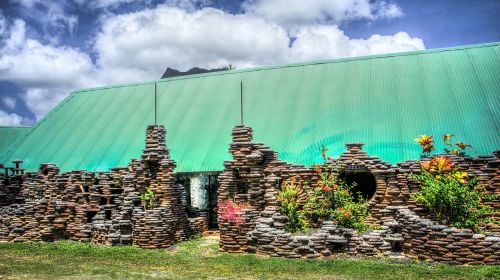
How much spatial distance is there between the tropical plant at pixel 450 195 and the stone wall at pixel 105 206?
9.14 metres

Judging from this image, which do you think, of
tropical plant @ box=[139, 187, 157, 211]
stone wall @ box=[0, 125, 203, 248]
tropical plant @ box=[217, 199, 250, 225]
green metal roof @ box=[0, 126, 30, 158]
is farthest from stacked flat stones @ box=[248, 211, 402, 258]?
green metal roof @ box=[0, 126, 30, 158]

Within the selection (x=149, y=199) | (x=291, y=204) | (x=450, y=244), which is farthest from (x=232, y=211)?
(x=450, y=244)

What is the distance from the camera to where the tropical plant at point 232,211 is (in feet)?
51.4

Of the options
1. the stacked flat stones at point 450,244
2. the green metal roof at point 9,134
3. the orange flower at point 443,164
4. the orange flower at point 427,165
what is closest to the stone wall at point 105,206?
the stacked flat stones at point 450,244

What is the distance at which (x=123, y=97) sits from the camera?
2875cm

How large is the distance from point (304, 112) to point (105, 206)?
33.3 feet

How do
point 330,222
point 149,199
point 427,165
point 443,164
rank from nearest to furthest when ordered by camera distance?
1. point 443,164
2. point 427,165
3. point 330,222
4. point 149,199

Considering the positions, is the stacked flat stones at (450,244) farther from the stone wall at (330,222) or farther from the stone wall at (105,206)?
the stone wall at (105,206)

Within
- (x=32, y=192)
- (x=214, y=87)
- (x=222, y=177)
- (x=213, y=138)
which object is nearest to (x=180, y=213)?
(x=222, y=177)

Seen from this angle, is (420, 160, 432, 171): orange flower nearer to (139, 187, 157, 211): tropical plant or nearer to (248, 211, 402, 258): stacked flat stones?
(248, 211, 402, 258): stacked flat stones

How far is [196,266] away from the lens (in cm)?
1354

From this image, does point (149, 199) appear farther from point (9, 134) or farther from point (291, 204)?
point (9, 134)

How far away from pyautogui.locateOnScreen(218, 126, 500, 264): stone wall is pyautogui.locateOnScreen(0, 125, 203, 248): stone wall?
2.48 metres

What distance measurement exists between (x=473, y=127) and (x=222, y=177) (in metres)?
10.5
